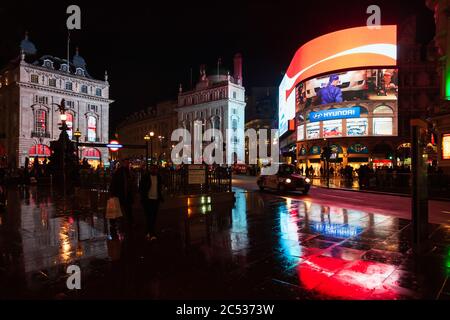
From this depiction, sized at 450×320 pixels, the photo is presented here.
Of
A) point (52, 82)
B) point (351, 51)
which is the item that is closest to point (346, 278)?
point (351, 51)

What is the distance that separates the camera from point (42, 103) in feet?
212

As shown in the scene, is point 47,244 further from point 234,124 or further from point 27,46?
point 234,124

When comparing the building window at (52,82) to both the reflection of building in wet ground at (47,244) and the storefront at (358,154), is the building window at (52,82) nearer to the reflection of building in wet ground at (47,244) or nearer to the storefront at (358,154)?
the storefront at (358,154)

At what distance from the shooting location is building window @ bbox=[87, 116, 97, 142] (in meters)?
72.8

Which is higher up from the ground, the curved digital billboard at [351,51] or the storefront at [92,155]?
the curved digital billboard at [351,51]

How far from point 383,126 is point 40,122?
6287cm

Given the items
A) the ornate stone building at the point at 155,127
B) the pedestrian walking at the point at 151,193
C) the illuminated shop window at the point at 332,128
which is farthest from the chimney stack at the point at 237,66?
the pedestrian walking at the point at 151,193

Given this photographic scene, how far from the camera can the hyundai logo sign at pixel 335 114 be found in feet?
149

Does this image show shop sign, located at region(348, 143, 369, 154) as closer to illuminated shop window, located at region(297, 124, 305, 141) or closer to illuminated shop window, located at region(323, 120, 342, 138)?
illuminated shop window, located at region(323, 120, 342, 138)

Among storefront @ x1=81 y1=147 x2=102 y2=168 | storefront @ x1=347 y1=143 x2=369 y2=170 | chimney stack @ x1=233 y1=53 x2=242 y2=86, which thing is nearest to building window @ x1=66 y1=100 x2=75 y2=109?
storefront @ x1=81 y1=147 x2=102 y2=168

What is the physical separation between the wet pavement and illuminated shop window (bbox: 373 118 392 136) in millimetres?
39284

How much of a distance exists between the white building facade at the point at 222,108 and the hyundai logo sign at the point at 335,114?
40.1 meters
